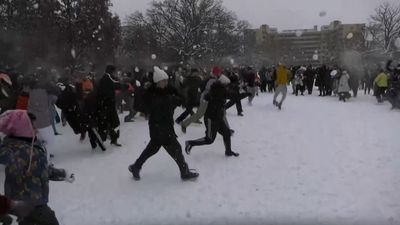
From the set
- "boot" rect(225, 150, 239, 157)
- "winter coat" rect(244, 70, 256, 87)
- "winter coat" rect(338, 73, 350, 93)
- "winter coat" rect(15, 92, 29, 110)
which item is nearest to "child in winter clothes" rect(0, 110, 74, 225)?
"winter coat" rect(15, 92, 29, 110)

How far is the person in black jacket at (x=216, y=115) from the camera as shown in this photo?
9953 millimetres

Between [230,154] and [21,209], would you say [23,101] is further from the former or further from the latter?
[21,209]

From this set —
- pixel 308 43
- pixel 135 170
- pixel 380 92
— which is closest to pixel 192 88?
pixel 135 170

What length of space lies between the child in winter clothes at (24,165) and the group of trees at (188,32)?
49676 millimetres

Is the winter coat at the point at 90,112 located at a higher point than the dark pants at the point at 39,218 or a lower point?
higher

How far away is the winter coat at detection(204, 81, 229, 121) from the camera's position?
9977mm

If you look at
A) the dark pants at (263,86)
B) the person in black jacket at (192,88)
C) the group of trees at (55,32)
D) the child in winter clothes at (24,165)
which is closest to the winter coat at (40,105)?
the child in winter clothes at (24,165)

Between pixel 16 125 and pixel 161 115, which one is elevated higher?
pixel 16 125

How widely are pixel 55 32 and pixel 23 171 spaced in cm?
2879

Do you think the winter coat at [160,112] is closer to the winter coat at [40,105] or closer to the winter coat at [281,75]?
the winter coat at [40,105]

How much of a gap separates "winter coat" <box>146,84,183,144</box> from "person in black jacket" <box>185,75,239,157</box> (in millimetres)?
1620

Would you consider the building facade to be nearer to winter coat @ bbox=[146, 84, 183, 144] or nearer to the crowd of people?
the crowd of people

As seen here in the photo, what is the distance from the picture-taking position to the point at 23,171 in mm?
4910

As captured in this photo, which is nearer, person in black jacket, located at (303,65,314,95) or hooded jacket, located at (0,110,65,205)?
hooded jacket, located at (0,110,65,205)
